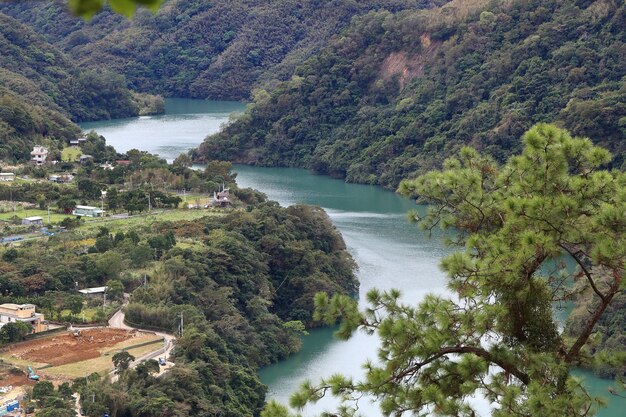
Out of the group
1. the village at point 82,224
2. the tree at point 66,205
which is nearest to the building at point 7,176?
the village at point 82,224

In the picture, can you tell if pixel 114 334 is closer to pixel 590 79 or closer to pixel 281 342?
pixel 281 342

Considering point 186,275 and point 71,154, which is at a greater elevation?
point 71,154

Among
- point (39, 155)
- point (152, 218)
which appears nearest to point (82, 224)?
point (152, 218)

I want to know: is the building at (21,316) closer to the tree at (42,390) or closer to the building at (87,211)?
the tree at (42,390)

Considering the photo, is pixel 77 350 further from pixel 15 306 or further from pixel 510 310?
pixel 510 310

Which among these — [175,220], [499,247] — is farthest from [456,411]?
[175,220]

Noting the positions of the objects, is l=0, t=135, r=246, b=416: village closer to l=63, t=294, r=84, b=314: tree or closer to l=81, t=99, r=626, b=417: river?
l=63, t=294, r=84, b=314: tree

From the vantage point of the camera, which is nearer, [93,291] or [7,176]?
[93,291]
